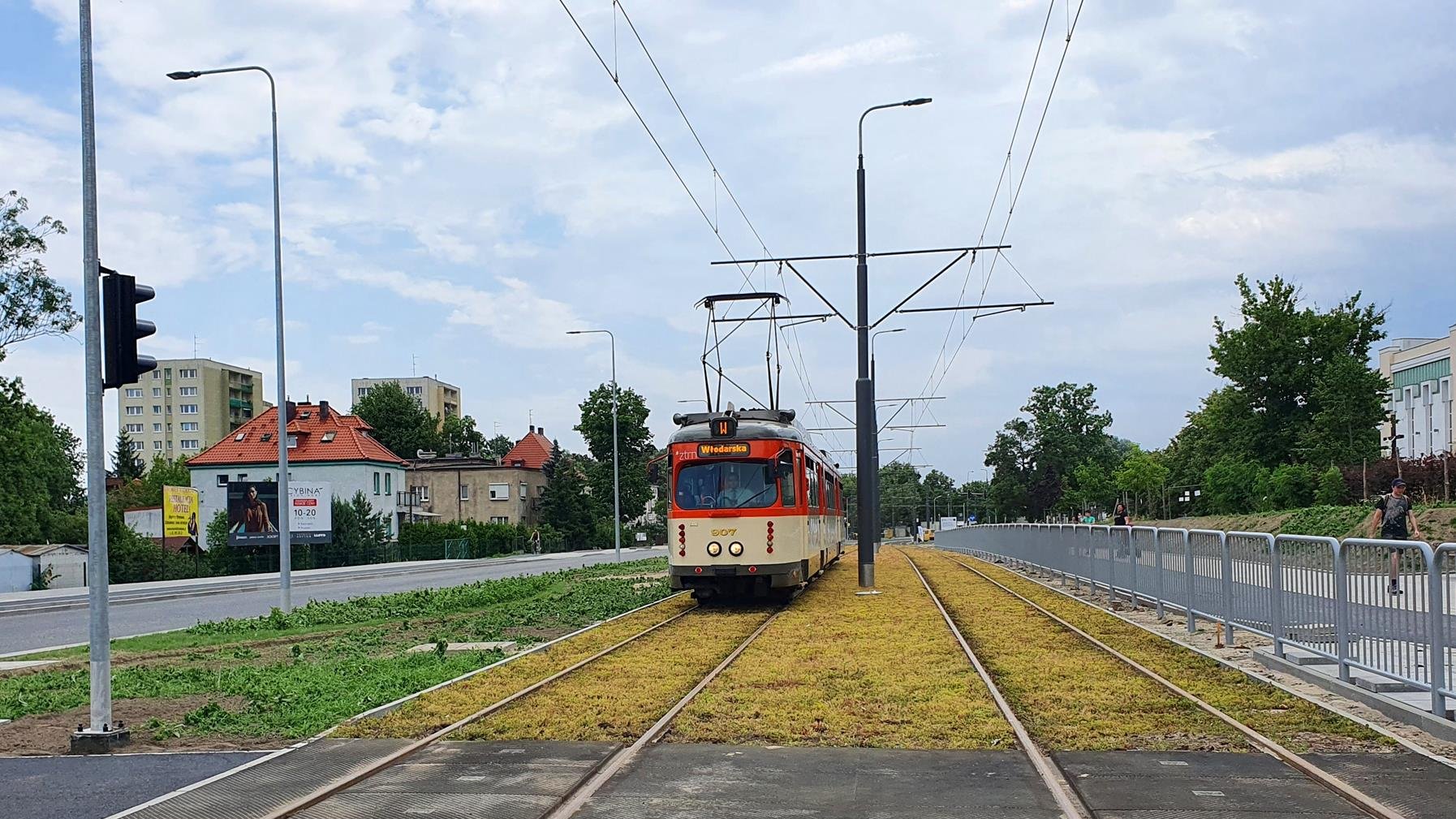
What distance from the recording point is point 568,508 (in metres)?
93.2

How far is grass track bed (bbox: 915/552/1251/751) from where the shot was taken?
8.64 metres

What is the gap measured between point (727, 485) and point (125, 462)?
403ft

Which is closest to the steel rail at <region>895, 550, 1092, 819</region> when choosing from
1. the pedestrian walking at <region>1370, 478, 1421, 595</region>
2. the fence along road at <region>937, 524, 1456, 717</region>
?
the fence along road at <region>937, 524, 1456, 717</region>

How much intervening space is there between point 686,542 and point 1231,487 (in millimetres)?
32406

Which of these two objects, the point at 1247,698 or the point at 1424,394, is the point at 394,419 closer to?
the point at 1424,394

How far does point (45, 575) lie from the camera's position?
151 feet

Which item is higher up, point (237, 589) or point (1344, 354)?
point (1344, 354)

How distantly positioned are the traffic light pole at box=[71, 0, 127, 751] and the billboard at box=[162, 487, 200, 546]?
42.8 m

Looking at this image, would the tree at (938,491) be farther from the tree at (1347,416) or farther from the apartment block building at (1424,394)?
the tree at (1347,416)

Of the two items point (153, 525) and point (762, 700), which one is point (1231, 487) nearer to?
point (762, 700)

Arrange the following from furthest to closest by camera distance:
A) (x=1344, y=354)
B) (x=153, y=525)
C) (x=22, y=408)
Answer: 1. (x=153, y=525)
2. (x=22, y=408)
3. (x=1344, y=354)

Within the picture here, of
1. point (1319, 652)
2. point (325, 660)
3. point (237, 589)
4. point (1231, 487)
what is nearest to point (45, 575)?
point (237, 589)

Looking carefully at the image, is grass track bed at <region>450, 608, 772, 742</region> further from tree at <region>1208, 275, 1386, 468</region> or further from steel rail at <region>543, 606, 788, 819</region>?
tree at <region>1208, 275, 1386, 468</region>

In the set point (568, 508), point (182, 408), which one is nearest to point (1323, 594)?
point (568, 508)
